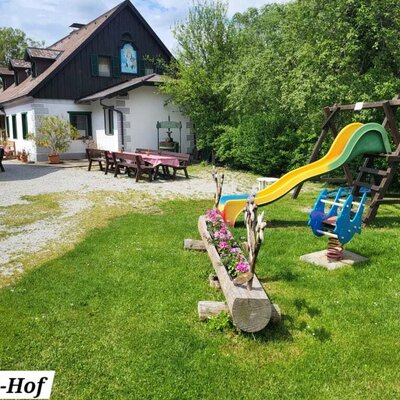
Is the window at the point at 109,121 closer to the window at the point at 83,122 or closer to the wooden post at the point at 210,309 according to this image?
the window at the point at 83,122

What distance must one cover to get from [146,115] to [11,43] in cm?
3584

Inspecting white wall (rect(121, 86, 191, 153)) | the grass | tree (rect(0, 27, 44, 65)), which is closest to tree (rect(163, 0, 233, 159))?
white wall (rect(121, 86, 191, 153))

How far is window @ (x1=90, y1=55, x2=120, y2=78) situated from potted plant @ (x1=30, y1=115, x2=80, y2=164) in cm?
359

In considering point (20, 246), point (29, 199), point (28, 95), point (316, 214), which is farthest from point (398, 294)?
point (28, 95)

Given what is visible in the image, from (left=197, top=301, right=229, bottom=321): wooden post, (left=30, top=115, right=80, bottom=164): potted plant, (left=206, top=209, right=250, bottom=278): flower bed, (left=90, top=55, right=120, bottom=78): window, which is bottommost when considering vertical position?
(left=197, top=301, right=229, bottom=321): wooden post

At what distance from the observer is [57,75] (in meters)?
19.2

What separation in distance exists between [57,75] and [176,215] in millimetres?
14472

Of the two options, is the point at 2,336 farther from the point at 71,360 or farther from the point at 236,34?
the point at 236,34

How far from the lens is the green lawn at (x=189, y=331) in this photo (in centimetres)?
286

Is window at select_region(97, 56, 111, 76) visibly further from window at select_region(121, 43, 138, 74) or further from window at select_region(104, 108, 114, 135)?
window at select_region(104, 108, 114, 135)

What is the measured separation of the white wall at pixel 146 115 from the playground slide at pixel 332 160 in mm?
12025

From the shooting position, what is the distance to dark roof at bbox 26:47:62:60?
20703 millimetres

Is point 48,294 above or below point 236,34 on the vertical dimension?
below

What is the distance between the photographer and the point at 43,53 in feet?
69.3
